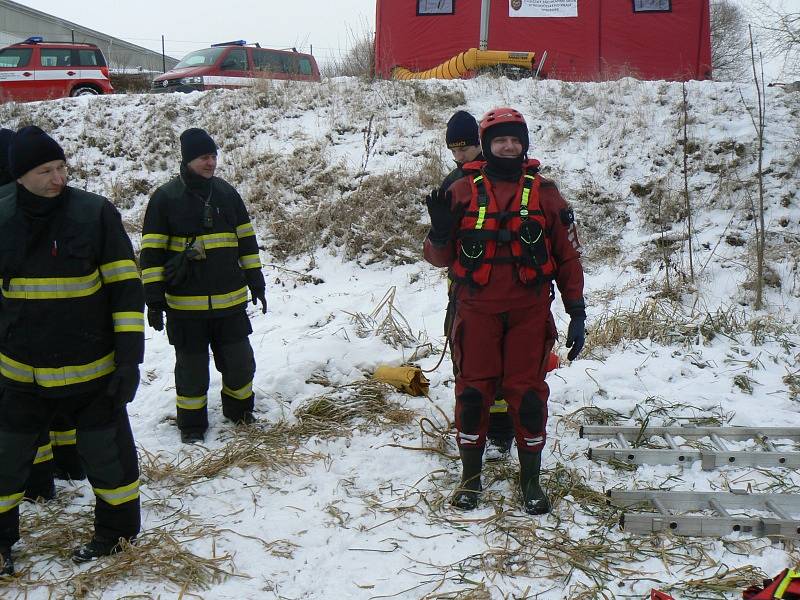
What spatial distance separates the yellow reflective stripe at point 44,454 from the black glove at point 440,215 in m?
2.39

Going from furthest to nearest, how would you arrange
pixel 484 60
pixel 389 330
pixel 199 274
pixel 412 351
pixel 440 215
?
pixel 484 60 → pixel 389 330 → pixel 412 351 → pixel 199 274 → pixel 440 215

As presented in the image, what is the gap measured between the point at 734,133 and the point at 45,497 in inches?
369

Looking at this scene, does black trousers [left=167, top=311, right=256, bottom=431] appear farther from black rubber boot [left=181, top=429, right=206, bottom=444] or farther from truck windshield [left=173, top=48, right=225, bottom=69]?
truck windshield [left=173, top=48, right=225, bottom=69]

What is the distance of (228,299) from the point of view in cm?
441

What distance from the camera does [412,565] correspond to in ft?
10.3

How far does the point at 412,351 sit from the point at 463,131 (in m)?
2.20

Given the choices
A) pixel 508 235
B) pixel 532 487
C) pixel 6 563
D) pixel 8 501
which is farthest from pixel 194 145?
pixel 532 487

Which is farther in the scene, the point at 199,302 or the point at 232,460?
the point at 199,302

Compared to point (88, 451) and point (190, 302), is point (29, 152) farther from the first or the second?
point (190, 302)

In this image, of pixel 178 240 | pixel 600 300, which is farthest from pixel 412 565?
pixel 600 300

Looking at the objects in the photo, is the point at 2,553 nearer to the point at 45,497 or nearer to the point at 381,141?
the point at 45,497

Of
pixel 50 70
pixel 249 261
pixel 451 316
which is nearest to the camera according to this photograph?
pixel 451 316

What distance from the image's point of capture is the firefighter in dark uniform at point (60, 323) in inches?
115

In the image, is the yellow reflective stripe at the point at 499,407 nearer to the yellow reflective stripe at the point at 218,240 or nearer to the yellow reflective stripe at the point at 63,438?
the yellow reflective stripe at the point at 218,240
